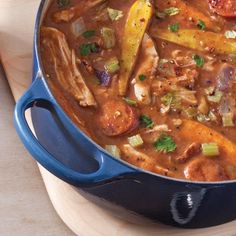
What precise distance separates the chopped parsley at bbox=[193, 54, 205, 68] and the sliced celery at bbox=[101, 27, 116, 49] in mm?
249

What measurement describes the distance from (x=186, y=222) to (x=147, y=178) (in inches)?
13.3

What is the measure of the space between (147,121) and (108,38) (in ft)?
1.00

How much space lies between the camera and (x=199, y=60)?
2078 mm

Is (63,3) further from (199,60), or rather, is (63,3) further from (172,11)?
(199,60)

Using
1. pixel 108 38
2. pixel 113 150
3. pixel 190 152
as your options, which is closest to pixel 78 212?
pixel 113 150

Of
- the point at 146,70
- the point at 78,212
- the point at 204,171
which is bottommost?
the point at 78,212

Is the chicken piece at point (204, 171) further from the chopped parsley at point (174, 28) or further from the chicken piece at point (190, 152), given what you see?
the chopped parsley at point (174, 28)

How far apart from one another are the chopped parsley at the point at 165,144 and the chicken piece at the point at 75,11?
1.63 ft

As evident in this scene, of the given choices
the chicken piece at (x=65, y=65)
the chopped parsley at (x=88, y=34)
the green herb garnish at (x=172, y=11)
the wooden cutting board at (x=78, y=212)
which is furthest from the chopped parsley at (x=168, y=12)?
the wooden cutting board at (x=78, y=212)

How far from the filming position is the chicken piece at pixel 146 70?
Answer: 1960 mm

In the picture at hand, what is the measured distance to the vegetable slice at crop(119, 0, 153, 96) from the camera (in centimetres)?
200

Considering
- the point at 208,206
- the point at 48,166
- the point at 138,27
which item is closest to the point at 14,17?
the point at 138,27

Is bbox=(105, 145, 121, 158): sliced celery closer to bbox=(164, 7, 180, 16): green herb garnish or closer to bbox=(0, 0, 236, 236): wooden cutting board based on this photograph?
bbox=(0, 0, 236, 236): wooden cutting board

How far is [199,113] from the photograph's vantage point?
1.97 meters
